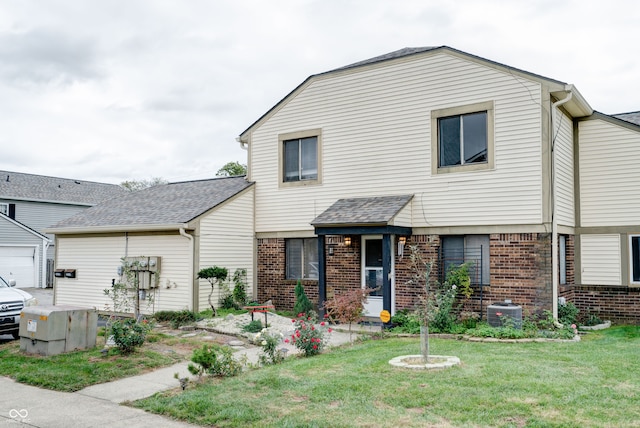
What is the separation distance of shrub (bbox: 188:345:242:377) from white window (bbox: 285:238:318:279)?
24.7 feet

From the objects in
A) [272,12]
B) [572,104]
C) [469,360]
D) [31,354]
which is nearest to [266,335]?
[469,360]

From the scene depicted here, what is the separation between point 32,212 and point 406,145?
2782cm

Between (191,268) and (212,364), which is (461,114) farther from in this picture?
(212,364)

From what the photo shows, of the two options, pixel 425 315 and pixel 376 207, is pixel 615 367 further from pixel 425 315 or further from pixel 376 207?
pixel 376 207

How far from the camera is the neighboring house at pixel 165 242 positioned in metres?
14.8

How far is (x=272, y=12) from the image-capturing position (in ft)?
43.3

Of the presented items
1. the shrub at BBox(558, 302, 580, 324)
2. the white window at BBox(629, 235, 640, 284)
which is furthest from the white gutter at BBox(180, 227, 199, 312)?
the white window at BBox(629, 235, 640, 284)

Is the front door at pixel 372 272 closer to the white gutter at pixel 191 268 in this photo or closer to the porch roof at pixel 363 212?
the porch roof at pixel 363 212

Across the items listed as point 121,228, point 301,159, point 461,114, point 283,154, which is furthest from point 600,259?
point 121,228

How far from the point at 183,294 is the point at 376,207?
5.72 metres

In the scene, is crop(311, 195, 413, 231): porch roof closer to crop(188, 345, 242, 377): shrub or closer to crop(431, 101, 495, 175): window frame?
crop(431, 101, 495, 175): window frame

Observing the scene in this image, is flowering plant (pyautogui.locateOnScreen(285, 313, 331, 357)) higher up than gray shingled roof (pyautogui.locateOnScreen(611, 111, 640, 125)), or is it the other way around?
gray shingled roof (pyautogui.locateOnScreen(611, 111, 640, 125))

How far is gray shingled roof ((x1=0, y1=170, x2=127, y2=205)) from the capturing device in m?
32.9

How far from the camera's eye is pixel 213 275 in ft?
47.7
